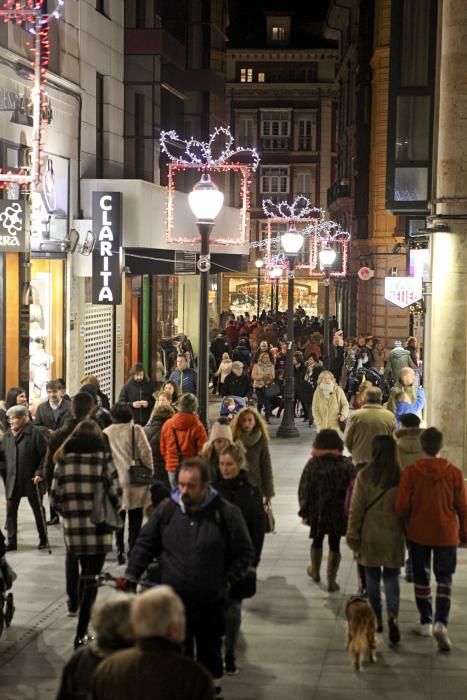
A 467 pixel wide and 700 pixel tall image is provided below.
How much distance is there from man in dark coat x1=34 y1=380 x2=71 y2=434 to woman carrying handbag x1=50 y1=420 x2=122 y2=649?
520 cm

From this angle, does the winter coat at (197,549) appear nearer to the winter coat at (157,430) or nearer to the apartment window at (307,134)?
the winter coat at (157,430)

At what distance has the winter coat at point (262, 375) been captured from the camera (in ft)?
79.8

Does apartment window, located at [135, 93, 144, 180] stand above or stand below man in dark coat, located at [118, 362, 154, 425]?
above

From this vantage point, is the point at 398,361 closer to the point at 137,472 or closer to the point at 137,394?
the point at 137,394

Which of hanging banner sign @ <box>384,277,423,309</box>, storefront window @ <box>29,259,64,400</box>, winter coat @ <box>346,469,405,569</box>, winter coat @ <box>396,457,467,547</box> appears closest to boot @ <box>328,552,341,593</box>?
winter coat @ <box>346,469,405,569</box>

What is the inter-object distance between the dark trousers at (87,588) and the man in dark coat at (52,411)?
207 inches

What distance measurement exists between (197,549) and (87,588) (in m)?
1.99

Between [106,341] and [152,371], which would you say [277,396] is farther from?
[152,371]

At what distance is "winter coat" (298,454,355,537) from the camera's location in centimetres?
1055

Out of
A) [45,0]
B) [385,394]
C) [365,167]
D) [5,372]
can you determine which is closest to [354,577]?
[5,372]

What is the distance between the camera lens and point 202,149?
1356 inches

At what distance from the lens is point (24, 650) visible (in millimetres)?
9023

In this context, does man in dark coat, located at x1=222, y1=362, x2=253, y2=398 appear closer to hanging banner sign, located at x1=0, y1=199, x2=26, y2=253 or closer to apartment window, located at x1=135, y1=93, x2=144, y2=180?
hanging banner sign, located at x1=0, y1=199, x2=26, y2=253

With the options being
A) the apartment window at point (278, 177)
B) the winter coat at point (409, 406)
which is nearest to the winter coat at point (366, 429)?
the winter coat at point (409, 406)
